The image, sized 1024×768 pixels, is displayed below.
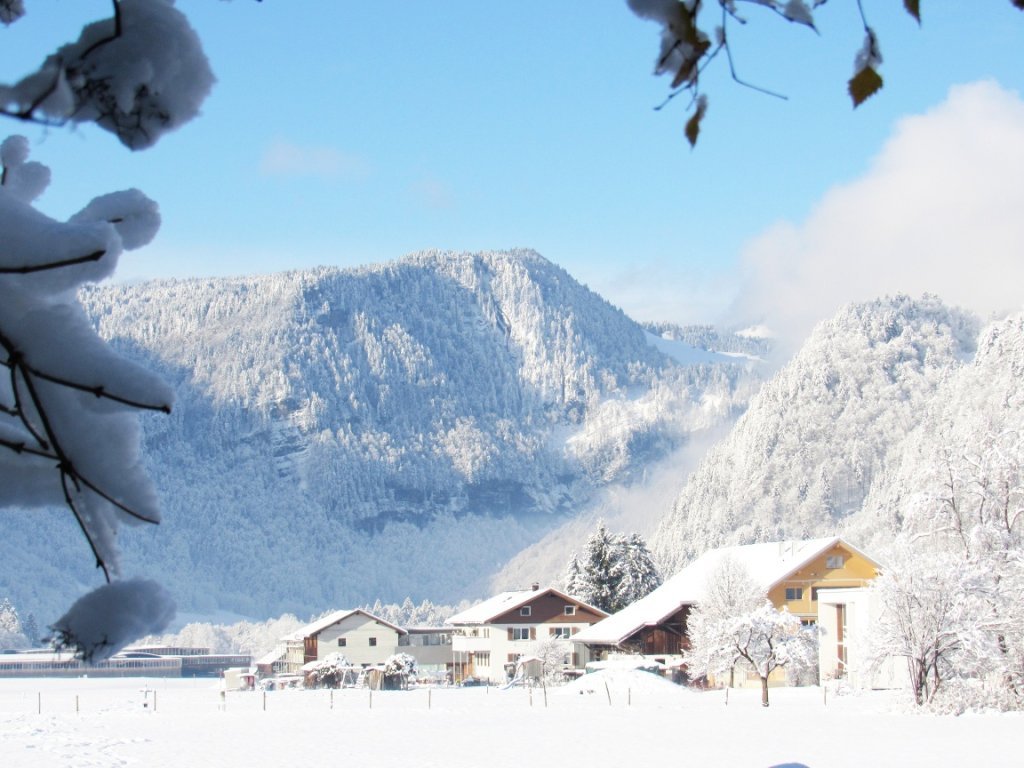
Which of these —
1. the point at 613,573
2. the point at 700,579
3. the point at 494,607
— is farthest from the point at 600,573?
the point at 700,579

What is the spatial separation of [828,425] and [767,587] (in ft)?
448

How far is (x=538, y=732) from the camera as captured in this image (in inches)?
1293

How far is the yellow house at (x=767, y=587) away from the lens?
54.7 meters

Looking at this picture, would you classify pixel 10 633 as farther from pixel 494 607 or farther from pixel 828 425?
pixel 828 425

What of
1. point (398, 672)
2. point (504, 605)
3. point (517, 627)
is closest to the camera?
point (398, 672)

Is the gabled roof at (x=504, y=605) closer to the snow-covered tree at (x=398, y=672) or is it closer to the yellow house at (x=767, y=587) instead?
the snow-covered tree at (x=398, y=672)

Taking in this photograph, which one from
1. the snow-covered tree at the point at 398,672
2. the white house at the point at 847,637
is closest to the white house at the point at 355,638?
the snow-covered tree at the point at 398,672

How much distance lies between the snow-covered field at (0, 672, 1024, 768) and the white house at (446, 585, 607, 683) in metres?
18.4

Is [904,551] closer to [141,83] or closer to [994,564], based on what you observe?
[994,564]

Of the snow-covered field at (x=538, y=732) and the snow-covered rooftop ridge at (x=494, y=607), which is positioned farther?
the snow-covered rooftop ridge at (x=494, y=607)

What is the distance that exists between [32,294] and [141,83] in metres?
0.30

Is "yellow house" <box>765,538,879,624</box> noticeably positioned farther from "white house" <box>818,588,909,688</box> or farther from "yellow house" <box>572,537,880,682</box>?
"white house" <box>818,588,909,688</box>

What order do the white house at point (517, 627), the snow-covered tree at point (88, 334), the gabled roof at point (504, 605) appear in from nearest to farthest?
1. the snow-covered tree at point (88, 334)
2. the white house at point (517, 627)
3. the gabled roof at point (504, 605)

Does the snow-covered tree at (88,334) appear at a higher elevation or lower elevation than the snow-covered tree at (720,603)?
higher
